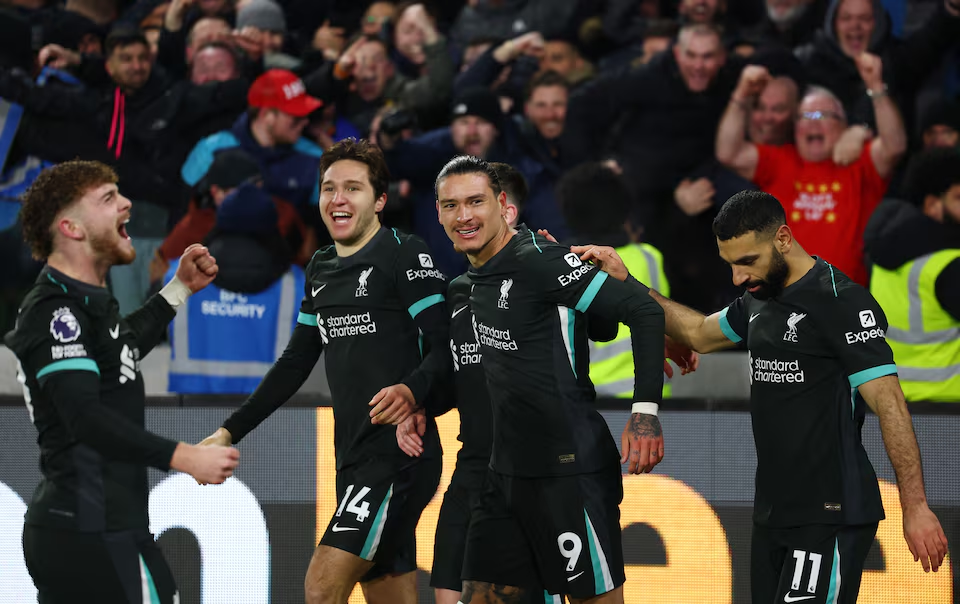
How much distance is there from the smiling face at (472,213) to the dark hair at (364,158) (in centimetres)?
62

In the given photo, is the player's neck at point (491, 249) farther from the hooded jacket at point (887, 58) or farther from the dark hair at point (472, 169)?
the hooded jacket at point (887, 58)

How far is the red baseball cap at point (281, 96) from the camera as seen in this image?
9078 millimetres

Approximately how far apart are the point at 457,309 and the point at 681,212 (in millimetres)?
3533

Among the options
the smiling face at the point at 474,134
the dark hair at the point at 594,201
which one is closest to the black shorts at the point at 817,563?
the dark hair at the point at 594,201

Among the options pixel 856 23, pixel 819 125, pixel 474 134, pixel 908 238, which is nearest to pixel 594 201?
pixel 474 134

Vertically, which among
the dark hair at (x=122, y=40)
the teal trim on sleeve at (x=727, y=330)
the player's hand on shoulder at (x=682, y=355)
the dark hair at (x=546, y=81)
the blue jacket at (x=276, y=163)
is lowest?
the player's hand on shoulder at (x=682, y=355)

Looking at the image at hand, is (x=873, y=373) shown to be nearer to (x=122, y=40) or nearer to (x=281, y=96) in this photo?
(x=281, y=96)

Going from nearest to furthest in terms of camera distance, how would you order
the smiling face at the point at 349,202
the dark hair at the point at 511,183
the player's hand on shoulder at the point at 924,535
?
A: the player's hand on shoulder at the point at 924,535 < the smiling face at the point at 349,202 < the dark hair at the point at 511,183

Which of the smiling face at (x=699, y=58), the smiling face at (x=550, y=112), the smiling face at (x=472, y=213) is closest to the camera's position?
the smiling face at (x=472, y=213)

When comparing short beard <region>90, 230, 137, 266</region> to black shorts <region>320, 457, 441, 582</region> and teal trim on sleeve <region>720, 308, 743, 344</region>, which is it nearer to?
black shorts <region>320, 457, 441, 582</region>

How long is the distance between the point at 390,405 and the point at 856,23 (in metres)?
5.60

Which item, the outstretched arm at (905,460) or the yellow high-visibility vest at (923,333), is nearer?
the outstretched arm at (905,460)

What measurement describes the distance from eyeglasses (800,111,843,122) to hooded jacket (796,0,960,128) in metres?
0.43

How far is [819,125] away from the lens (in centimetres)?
882
